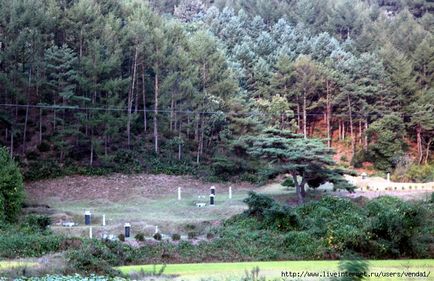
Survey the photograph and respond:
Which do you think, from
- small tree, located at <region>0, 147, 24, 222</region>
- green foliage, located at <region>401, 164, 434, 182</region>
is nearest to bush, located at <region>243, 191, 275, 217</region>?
small tree, located at <region>0, 147, 24, 222</region>

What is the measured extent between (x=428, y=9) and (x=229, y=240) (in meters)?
53.0

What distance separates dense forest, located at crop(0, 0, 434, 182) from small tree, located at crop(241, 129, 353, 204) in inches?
251

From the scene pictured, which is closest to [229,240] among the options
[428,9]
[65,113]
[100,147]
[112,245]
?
[112,245]

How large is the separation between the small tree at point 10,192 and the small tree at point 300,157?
8.97 m

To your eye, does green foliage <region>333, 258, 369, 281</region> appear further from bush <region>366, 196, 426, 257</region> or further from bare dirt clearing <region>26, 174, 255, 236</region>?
bare dirt clearing <region>26, 174, 255, 236</region>

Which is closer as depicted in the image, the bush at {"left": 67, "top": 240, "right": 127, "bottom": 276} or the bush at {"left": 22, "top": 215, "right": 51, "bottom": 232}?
the bush at {"left": 67, "top": 240, "right": 127, "bottom": 276}

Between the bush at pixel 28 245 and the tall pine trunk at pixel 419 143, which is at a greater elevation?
the tall pine trunk at pixel 419 143

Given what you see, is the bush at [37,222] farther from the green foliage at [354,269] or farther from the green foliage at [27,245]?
the green foliage at [354,269]

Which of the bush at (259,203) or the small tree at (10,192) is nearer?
the bush at (259,203)

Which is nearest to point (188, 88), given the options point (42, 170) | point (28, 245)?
point (42, 170)

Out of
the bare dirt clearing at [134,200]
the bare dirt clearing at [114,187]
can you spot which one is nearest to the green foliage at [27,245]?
the bare dirt clearing at [134,200]

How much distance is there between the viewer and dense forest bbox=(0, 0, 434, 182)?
29.6 meters

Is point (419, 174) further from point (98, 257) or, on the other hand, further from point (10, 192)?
point (98, 257)

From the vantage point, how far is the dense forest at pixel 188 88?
2959cm
